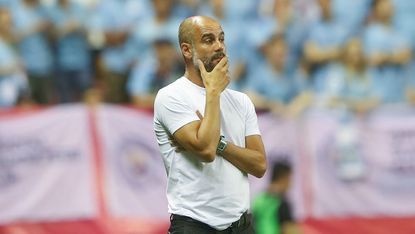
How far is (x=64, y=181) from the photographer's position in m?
9.20

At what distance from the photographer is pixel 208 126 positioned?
3971mm

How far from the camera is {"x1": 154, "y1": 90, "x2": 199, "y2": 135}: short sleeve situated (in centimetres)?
407

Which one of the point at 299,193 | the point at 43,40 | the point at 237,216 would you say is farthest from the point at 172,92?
the point at 43,40

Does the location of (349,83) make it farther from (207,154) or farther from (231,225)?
(207,154)

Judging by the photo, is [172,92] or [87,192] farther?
[87,192]

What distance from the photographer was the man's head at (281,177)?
8.02 meters

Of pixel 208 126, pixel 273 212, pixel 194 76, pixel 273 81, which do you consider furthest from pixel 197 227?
pixel 273 81

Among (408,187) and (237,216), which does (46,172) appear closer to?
(408,187)

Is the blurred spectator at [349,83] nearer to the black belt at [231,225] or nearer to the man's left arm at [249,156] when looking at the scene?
the man's left arm at [249,156]

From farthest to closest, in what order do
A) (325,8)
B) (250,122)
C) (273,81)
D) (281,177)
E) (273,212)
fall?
(325,8) → (273,81) → (281,177) → (273,212) → (250,122)

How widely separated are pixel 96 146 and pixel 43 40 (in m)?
1.31

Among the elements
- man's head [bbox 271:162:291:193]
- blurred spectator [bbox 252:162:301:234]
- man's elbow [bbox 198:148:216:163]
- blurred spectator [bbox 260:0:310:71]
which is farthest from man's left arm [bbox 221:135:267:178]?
blurred spectator [bbox 260:0:310:71]

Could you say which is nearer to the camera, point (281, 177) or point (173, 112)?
point (173, 112)

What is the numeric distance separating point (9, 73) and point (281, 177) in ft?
10.5
